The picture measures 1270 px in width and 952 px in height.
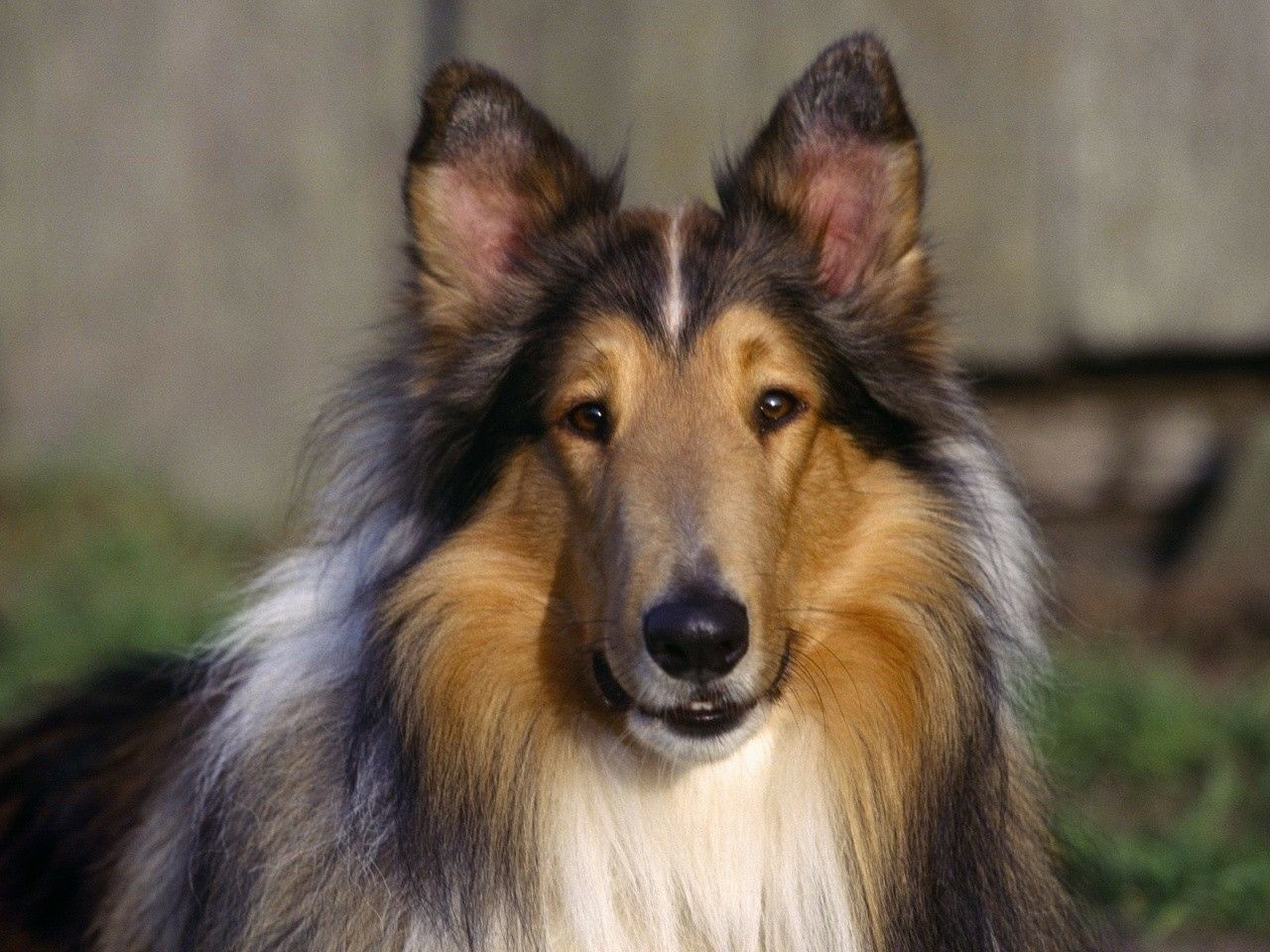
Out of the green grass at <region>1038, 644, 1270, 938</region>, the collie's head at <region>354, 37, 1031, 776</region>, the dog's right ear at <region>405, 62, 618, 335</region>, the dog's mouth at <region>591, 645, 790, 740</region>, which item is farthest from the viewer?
the green grass at <region>1038, 644, 1270, 938</region>

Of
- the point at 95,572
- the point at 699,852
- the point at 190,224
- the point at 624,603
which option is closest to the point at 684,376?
the point at 624,603

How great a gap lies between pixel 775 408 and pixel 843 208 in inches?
17.8

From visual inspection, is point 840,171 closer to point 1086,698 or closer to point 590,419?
point 590,419

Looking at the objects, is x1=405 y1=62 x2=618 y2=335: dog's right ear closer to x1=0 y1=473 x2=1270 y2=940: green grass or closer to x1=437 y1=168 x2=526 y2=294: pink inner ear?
x1=437 y1=168 x2=526 y2=294: pink inner ear

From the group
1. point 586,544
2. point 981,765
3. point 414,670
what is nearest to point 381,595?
point 414,670

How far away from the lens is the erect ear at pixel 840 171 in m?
3.12

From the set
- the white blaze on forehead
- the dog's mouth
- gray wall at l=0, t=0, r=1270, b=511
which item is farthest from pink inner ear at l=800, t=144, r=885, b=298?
gray wall at l=0, t=0, r=1270, b=511

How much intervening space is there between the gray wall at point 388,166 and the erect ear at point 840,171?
11.2 ft

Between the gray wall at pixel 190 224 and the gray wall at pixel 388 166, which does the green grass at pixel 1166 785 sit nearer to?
the gray wall at pixel 388 166

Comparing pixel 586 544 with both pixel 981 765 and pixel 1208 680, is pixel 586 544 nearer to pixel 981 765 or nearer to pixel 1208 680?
pixel 981 765

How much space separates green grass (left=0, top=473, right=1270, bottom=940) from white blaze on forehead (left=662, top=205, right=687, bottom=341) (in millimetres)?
1132

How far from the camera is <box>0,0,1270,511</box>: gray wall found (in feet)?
21.6

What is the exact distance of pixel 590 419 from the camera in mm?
3041

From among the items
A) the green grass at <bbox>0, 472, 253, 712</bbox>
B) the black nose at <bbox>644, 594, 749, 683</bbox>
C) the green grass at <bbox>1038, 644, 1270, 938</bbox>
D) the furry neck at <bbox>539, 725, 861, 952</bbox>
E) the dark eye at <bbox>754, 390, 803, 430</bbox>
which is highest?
the dark eye at <bbox>754, 390, 803, 430</bbox>
